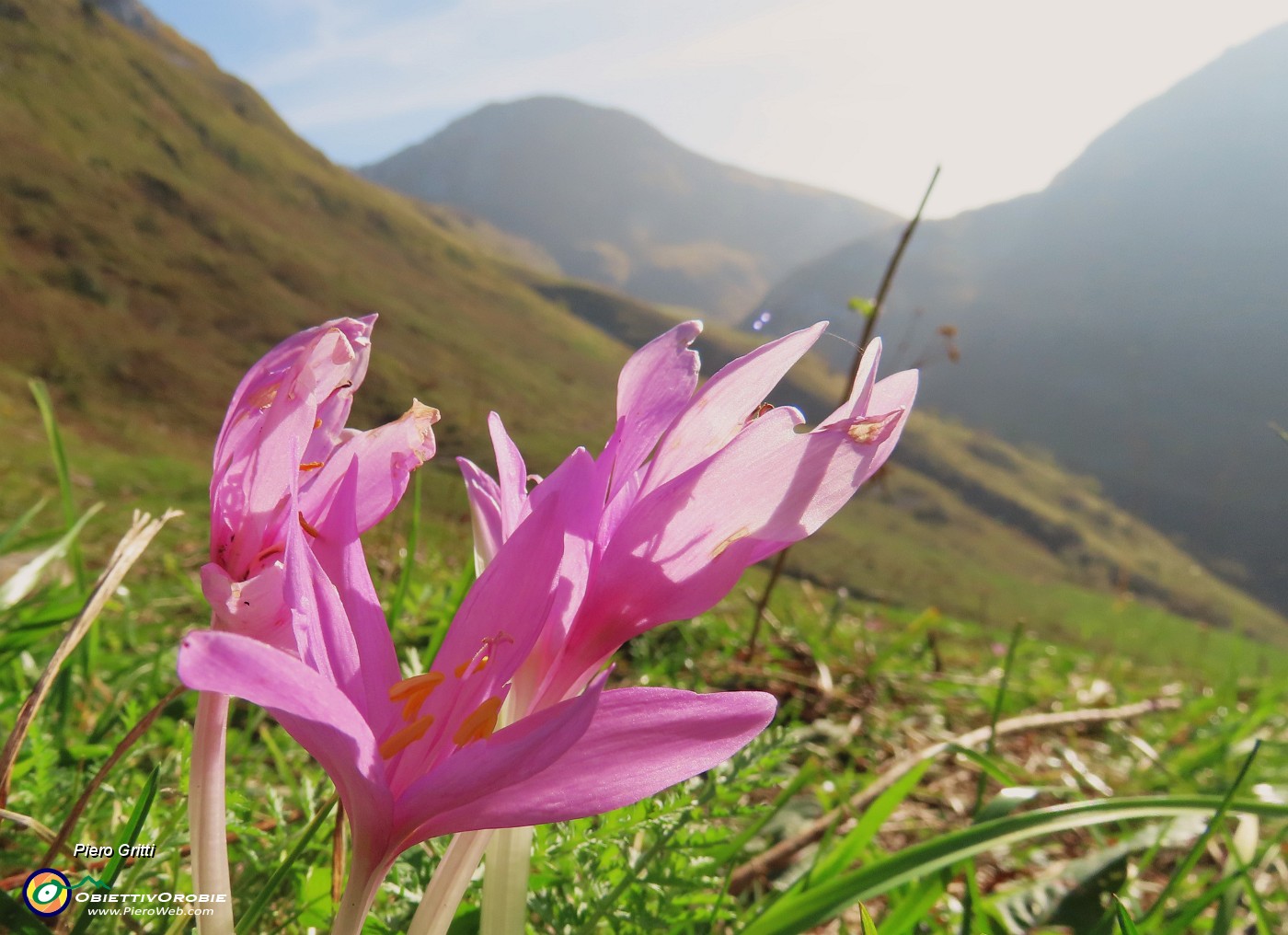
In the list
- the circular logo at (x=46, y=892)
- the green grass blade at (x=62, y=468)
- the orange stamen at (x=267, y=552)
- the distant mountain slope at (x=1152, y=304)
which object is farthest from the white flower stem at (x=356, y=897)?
the distant mountain slope at (x=1152, y=304)

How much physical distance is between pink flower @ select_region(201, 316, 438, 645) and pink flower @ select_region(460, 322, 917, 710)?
10cm

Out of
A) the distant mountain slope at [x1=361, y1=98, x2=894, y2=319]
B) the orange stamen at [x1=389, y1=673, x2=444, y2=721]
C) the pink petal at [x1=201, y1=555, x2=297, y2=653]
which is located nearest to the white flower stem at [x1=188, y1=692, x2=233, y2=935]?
the pink petal at [x1=201, y1=555, x2=297, y2=653]

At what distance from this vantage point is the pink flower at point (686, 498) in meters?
0.51

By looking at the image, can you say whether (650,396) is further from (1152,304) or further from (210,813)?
(1152,304)

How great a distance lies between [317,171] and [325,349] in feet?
227

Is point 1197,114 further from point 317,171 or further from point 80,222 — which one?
point 80,222

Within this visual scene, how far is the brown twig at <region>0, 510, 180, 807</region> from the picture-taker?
61cm

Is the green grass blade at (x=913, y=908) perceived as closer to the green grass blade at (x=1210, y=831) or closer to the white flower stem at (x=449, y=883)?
A: the green grass blade at (x=1210, y=831)

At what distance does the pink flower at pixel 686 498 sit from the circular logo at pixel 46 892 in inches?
17.8

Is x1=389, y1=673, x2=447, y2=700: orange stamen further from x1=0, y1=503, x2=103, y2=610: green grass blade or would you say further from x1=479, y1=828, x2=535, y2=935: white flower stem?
x1=0, y1=503, x2=103, y2=610: green grass blade

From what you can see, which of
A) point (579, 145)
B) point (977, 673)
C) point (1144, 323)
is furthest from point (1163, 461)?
point (579, 145)

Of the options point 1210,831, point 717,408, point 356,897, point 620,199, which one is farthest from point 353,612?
point 620,199

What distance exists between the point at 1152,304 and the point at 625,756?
90.8 m

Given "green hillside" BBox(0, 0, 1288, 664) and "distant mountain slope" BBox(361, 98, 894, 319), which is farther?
"distant mountain slope" BBox(361, 98, 894, 319)
